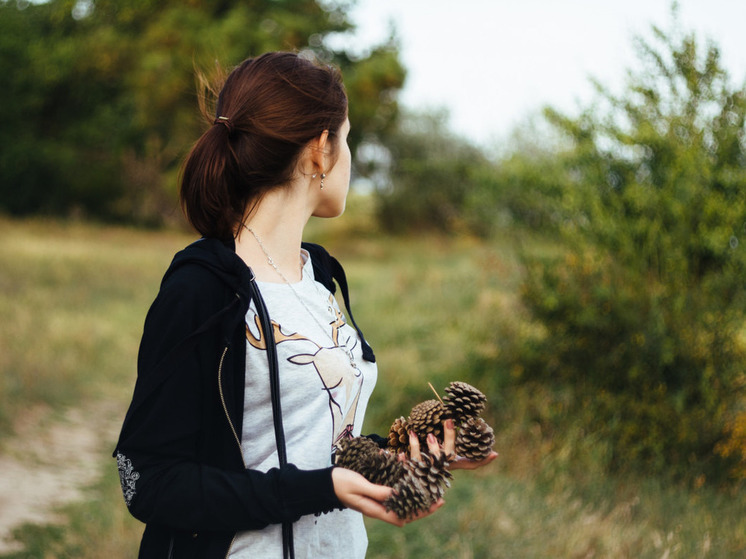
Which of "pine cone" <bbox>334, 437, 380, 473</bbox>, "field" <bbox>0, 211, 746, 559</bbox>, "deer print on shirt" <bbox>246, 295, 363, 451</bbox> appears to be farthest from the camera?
"field" <bbox>0, 211, 746, 559</bbox>

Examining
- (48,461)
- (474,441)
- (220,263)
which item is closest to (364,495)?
(474,441)

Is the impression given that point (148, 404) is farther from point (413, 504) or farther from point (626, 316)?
point (626, 316)

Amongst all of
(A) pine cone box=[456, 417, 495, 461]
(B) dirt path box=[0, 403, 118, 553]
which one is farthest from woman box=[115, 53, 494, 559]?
(B) dirt path box=[0, 403, 118, 553]

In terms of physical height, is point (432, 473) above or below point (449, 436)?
below

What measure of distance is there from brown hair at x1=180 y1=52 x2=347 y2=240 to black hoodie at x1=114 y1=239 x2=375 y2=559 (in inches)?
8.7

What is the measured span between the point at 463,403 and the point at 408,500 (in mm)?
372

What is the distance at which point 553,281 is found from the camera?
5.76 m

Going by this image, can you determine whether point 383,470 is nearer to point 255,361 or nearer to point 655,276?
point 255,361

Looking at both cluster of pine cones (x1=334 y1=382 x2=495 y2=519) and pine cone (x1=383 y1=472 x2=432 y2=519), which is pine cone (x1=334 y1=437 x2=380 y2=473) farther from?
pine cone (x1=383 y1=472 x2=432 y2=519)

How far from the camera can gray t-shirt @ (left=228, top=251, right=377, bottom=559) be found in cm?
159

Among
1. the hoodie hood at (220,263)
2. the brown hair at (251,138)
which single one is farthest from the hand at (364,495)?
the brown hair at (251,138)

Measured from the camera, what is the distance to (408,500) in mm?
1409

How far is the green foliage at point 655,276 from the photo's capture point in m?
5.16

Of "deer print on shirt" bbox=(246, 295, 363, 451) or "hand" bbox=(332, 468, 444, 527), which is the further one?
"deer print on shirt" bbox=(246, 295, 363, 451)
